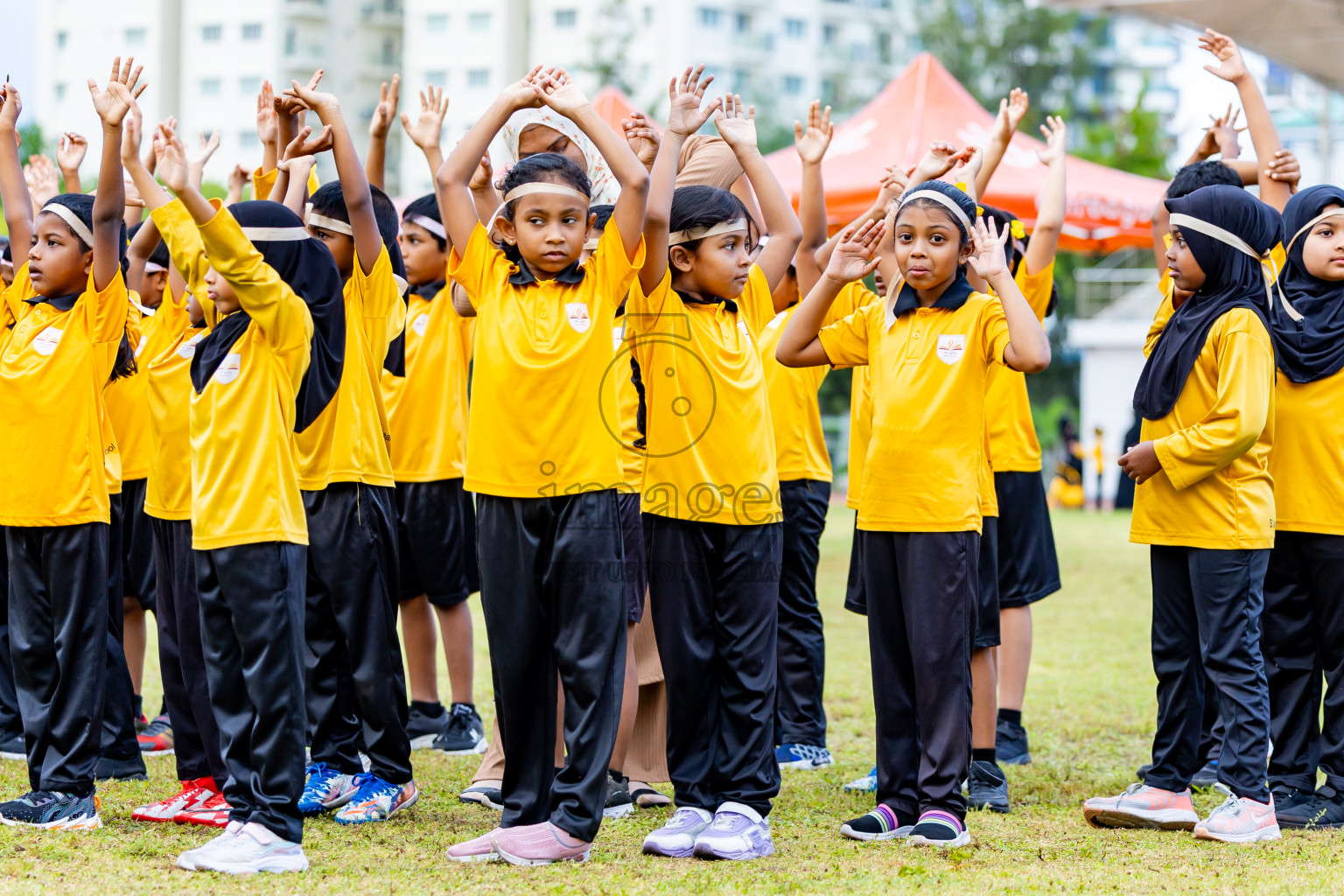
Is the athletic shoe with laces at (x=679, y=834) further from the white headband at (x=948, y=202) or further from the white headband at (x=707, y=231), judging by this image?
the white headband at (x=948, y=202)

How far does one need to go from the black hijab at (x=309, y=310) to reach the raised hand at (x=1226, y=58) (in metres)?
3.50

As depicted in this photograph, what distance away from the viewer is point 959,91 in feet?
34.8

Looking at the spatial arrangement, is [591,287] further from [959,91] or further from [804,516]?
[959,91]

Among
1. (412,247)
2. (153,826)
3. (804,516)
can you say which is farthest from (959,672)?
(412,247)

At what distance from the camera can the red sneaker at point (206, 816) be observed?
4102 millimetres

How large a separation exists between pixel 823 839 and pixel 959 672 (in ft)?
2.20

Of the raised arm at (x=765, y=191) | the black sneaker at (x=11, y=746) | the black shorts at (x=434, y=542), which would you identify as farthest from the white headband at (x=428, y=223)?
the black sneaker at (x=11, y=746)

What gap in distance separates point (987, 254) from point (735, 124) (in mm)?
877

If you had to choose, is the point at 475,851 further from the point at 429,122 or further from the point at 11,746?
the point at 11,746

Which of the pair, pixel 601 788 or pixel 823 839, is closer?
pixel 601 788

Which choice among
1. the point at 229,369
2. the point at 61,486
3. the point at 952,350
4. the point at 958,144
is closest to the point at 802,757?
the point at 952,350

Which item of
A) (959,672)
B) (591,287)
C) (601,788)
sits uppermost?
(591,287)

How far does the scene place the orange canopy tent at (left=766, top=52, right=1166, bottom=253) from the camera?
916 cm

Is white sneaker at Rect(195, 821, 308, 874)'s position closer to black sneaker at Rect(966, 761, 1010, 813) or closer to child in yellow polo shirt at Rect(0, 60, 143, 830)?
child in yellow polo shirt at Rect(0, 60, 143, 830)
